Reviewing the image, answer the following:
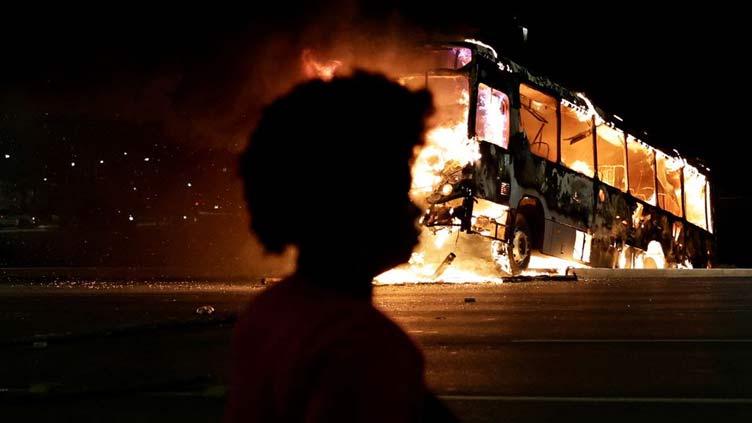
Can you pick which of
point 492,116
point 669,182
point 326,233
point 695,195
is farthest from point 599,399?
point 695,195

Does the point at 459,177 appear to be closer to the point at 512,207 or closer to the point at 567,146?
the point at 512,207

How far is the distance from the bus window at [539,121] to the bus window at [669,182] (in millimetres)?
5934

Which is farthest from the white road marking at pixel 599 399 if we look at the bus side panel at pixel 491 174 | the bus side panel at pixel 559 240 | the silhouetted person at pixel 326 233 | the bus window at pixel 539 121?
the bus side panel at pixel 559 240

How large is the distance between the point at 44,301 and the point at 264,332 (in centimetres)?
1279

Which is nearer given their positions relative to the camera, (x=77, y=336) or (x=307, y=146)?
(x=307, y=146)

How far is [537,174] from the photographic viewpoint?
18.9 metres

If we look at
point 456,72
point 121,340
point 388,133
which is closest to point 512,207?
point 456,72

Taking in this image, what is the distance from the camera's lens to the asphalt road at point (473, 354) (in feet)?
21.1

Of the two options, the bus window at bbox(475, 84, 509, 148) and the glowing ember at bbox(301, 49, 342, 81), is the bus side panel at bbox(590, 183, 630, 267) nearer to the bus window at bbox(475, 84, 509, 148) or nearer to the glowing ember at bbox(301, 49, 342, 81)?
the bus window at bbox(475, 84, 509, 148)

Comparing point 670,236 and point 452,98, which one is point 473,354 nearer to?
point 452,98

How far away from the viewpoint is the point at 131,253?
32.2 m

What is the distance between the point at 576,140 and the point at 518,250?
11.0 feet

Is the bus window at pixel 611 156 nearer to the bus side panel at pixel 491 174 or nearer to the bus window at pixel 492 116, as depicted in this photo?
the bus window at pixel 492 116

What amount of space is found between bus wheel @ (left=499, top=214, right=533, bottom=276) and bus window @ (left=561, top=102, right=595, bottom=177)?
6.72ft
